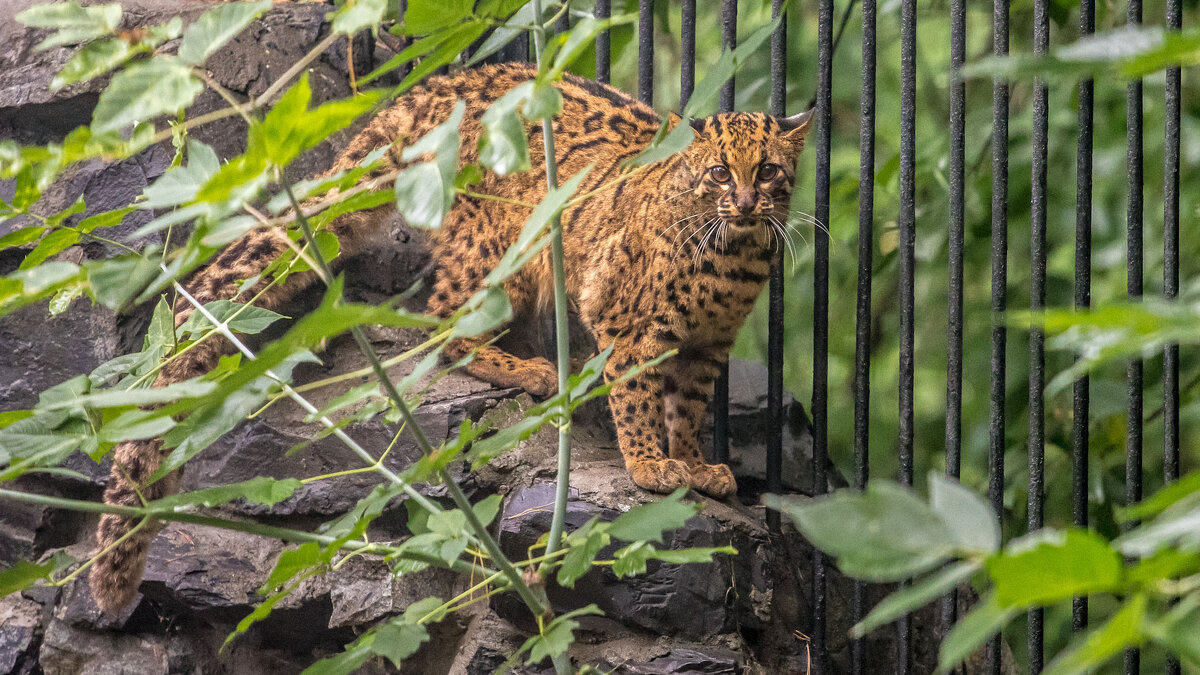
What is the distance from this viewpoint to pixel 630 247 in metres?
3.38

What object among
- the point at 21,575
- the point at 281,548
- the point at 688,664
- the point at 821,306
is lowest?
the point at 688,664

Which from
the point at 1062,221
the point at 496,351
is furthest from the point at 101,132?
the point at 1062,221

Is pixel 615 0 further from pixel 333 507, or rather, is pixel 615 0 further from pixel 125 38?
pixel 125 38

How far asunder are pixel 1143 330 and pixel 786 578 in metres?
A: 2.58

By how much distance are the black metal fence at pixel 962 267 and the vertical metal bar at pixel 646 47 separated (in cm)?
13


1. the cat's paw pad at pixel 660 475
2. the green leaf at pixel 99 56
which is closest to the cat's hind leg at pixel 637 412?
the cat's paw pad at pixel 660 475

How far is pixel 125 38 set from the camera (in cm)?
111

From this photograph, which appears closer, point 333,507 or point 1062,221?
point 333,507

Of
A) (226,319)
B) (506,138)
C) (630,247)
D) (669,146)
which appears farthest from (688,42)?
(506,138)

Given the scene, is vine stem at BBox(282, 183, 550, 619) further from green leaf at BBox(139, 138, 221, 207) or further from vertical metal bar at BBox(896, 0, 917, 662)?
vertical metal bar at BBox(896, 0, 917, 662)

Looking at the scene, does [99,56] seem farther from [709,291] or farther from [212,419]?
[709,291]

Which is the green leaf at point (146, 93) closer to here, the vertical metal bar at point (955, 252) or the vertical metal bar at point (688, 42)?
the vertical metal bar at point (955, 252)

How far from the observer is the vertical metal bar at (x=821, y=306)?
290 centimetres

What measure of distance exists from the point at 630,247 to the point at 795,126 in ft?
2.10
